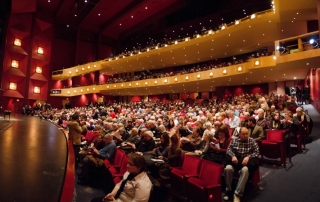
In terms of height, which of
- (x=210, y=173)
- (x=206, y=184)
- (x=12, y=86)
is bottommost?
(x=206, y=184)

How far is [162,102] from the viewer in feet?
61.4

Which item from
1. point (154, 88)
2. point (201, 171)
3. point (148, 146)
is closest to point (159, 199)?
point (201, 171)

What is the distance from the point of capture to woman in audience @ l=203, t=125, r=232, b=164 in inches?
129

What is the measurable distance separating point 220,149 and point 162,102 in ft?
50.6

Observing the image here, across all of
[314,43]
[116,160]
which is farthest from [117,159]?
[314,43]

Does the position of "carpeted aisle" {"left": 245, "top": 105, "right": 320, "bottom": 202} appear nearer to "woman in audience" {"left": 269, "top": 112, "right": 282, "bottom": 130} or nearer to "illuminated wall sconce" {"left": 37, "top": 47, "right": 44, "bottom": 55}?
"woman in audience" {"left": 269, "top": 112, "right": 282, "bottom": 130}

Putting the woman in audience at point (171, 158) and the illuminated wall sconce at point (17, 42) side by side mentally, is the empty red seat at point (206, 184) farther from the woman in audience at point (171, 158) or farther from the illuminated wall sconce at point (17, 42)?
the illuminated wall sconce at point (17, 42)

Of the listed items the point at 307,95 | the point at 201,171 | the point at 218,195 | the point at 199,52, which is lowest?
the point at 218,195

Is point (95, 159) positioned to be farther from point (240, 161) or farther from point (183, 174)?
point (240, 161)

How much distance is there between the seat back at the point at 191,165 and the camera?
2839mm

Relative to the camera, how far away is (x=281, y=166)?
12.3 feet

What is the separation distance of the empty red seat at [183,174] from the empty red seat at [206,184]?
Answer: 3.2 inches

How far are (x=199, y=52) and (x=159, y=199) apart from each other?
625 inches

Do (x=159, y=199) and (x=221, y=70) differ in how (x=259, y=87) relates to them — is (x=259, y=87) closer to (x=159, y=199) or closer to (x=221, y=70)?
(x=221, y=70)
